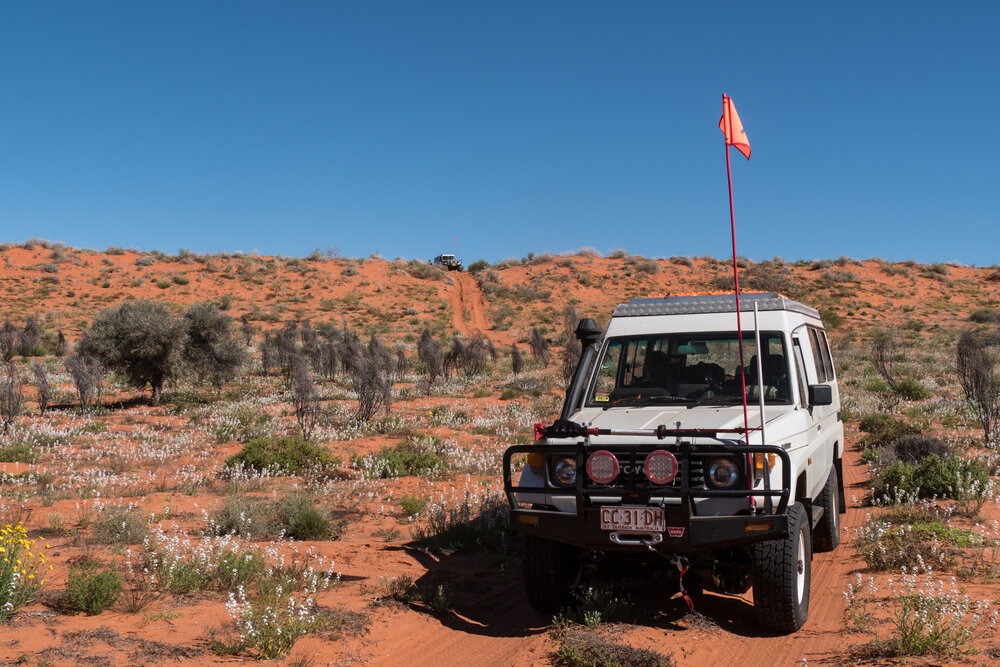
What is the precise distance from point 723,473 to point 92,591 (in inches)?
179

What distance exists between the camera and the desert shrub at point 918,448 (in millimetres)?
11211

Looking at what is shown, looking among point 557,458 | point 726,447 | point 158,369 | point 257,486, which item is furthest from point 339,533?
point 158,369

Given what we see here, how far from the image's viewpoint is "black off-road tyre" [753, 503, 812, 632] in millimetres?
4988

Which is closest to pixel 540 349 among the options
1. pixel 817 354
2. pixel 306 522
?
pixel 306 522

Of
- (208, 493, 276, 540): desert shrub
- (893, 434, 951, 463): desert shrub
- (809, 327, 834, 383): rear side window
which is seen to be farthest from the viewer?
(893, 434, 951, 463): desert shrub

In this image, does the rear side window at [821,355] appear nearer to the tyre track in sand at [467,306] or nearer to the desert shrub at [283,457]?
the desert shrub at [283,457]

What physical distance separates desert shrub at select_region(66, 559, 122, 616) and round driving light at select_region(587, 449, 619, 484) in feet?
11.9

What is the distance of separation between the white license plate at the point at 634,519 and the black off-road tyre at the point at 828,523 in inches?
111

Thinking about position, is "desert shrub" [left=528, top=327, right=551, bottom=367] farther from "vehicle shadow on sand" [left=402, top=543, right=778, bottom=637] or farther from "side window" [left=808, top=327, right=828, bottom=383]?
A: "vehicle shadow on sand" [left=402, top=543, right=778, bottom=637]

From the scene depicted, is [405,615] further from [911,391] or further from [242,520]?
[911,391]

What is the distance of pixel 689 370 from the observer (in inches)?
261

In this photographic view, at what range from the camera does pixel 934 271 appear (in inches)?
2692

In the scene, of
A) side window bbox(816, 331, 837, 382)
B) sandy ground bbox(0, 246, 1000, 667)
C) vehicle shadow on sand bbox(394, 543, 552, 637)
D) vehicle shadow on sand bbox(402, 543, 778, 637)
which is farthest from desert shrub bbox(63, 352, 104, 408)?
side window bbox(816, 331, 837, 382)

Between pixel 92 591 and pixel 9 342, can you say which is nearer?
pixel 92 591
